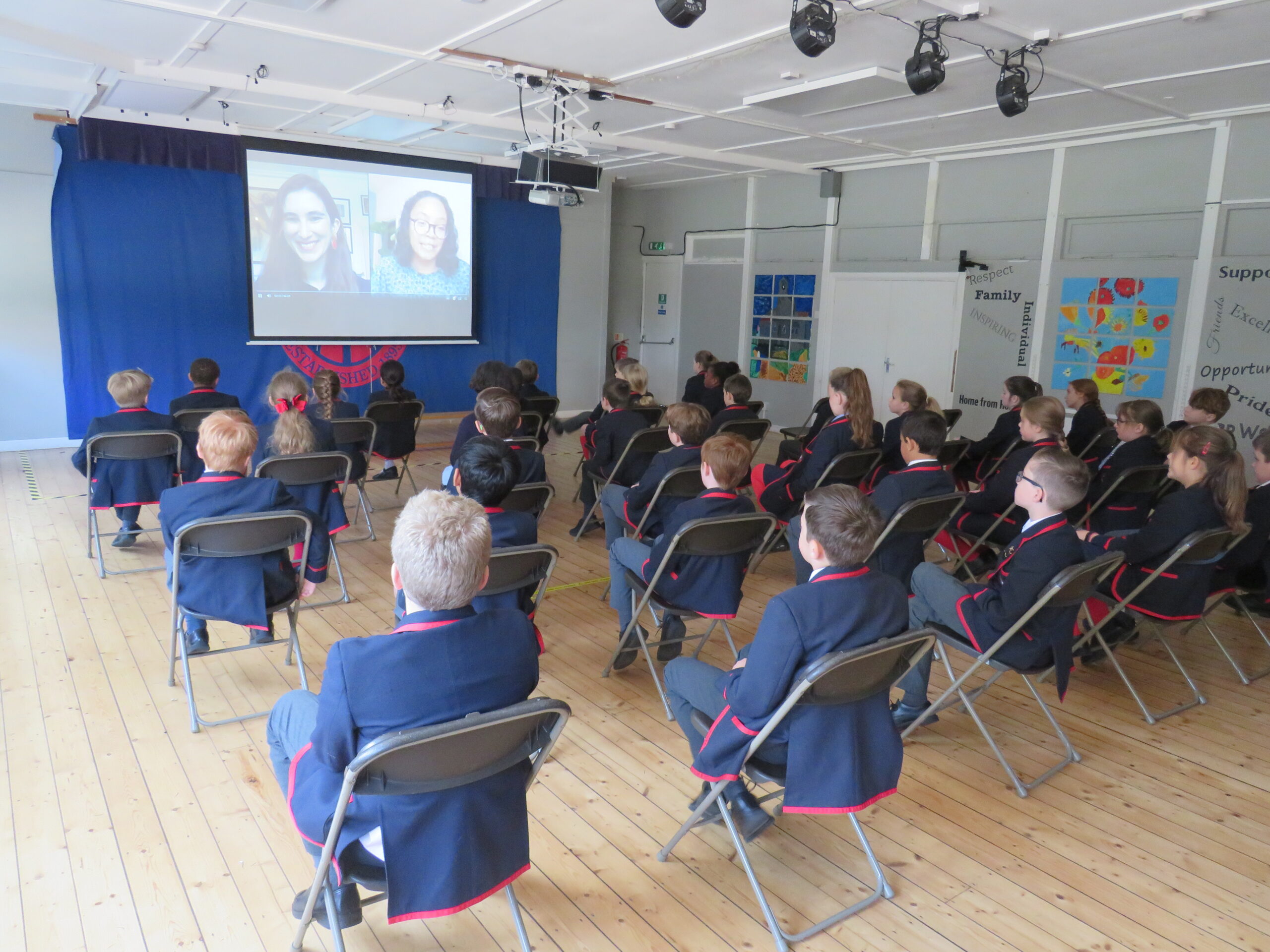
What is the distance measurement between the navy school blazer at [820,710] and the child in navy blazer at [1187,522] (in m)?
1.87

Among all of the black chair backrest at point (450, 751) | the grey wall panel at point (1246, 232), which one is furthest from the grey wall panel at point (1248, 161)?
the black chair backrest at point (450, 751)

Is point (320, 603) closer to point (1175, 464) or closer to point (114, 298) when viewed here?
point (1175, 464)

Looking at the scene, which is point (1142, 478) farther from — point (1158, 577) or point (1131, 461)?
point (1158, 577)

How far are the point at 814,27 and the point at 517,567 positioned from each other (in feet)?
9.61

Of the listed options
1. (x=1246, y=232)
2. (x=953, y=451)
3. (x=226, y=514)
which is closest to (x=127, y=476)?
(x=226, y=514)

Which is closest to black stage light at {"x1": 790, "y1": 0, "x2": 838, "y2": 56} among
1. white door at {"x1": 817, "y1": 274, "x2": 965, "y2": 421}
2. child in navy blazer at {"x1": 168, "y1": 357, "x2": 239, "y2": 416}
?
child in navy blazer at {"x1": 168, "y1": 357, "x2": 239, "y2": 416}

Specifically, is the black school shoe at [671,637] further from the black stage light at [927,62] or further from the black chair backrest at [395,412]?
the black stage light at [927,62]

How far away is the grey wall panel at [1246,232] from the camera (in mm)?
6660

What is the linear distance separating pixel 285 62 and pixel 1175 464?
5.85m

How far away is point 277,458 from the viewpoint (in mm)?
4035

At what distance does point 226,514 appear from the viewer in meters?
3.21

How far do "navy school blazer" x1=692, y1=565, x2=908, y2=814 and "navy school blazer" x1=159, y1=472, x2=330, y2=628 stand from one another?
1818 mm

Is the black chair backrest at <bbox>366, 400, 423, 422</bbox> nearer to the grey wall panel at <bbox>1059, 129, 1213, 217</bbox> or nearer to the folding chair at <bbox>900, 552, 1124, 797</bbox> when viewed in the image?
the folding chair at <bbox>900, 552, 1124, 797</bbox>

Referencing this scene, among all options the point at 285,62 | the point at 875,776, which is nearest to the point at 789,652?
the point at 875,776
